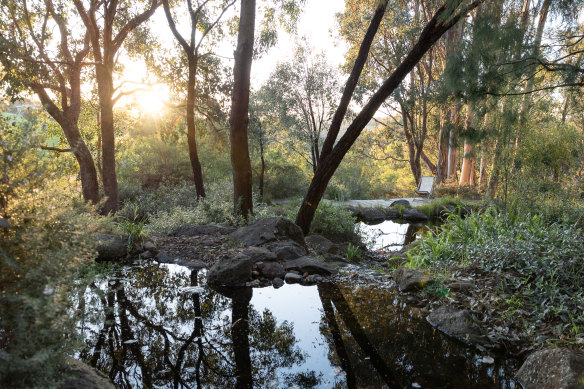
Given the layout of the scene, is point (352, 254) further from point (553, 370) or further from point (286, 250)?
point (553, 370)

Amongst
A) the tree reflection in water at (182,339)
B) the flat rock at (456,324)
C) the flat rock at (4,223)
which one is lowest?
the tree reflection in water at (182,339)

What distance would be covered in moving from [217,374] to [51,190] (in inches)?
66.5

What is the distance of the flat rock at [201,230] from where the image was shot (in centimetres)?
A: 754

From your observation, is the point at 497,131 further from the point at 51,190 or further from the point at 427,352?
the point at 51,190

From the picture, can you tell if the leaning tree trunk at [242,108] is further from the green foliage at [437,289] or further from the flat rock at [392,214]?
the flat rock at [392,214]

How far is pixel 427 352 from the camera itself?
312 cm

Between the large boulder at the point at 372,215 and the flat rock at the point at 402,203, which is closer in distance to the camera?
the large boulder at the point at 372,215

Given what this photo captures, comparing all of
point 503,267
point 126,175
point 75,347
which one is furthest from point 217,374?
point 126,175

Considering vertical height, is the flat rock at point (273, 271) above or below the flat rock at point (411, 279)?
below

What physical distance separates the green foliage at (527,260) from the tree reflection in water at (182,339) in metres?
2.38

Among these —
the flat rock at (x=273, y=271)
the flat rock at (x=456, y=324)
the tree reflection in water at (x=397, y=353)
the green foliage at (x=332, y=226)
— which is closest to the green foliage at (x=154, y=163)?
the green foliage at (x=332, y=226)

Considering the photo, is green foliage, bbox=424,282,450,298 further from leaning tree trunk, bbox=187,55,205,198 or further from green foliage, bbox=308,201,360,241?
leaning tree trunk, bbox=187,55,205,198

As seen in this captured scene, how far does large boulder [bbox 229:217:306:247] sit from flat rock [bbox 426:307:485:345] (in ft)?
10.1

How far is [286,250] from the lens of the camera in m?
5.88
